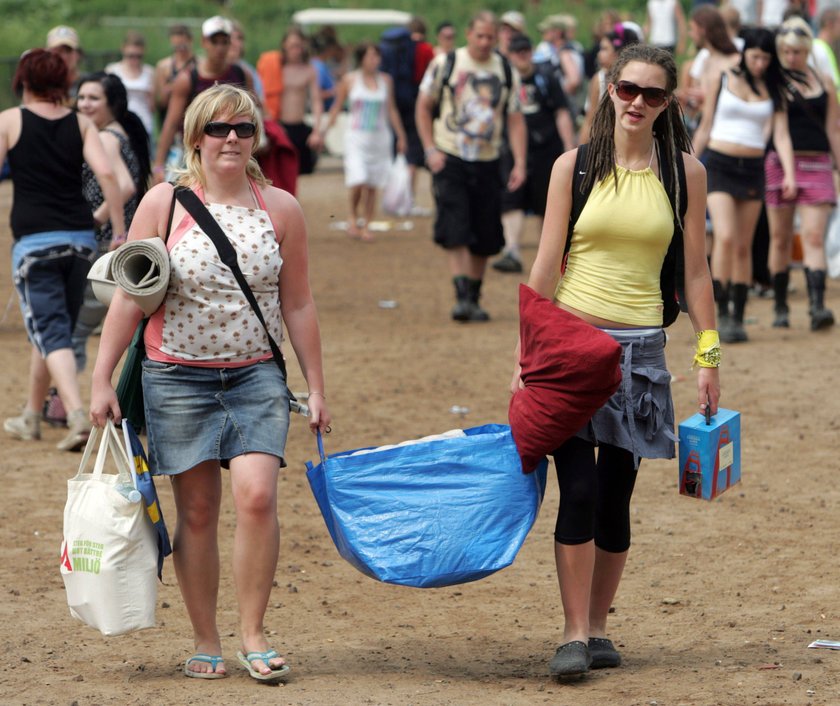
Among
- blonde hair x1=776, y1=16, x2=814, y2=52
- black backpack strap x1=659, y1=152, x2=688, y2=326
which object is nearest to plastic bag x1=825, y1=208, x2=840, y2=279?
blonde hair x1=776, y1=16, x2=814, y2=52

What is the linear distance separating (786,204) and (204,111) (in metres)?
6.96

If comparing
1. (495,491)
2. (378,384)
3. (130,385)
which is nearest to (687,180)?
(495,491)

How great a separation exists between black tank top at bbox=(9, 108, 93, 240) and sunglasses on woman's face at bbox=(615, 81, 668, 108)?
3.74m

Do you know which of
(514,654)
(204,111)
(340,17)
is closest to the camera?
(204,111)

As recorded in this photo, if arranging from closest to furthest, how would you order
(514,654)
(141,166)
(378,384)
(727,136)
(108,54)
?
(514,654) < (141,166) < (378,384) < (727,136) < (108,54)

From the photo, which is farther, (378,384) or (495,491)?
(378,384)

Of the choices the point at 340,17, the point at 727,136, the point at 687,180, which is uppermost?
the point at 687,180

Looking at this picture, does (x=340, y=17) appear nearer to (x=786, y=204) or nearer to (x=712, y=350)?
(x=786, y=204)

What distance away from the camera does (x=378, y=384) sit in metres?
9.44

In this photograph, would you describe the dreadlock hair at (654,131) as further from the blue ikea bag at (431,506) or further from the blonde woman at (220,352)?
the blonde woman at (220,352)

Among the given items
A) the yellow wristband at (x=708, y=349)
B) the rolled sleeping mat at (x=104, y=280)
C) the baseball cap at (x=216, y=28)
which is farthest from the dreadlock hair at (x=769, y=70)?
the rolled sleeping mat at (x=104, y=280)

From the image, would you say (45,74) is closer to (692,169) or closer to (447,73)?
(692,169)

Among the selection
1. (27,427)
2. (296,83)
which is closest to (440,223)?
(27,427)

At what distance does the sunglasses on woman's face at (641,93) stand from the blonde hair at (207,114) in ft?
3.52
